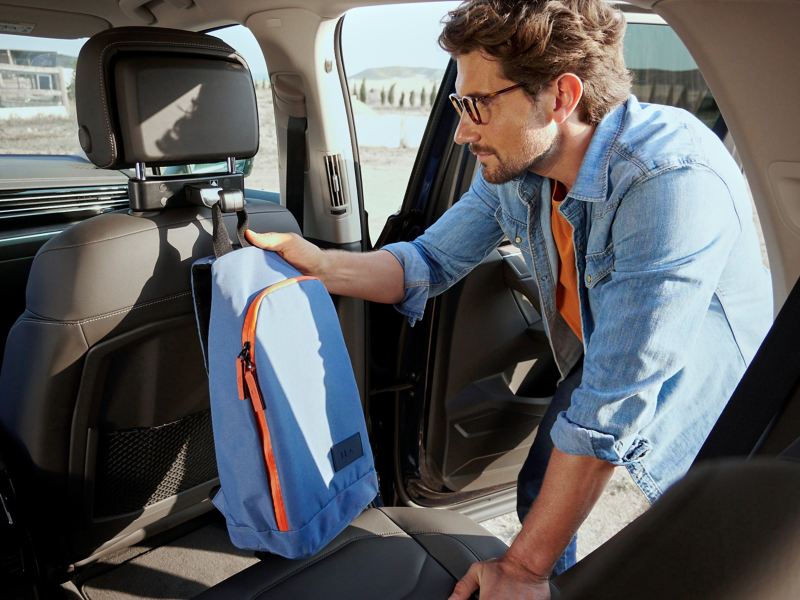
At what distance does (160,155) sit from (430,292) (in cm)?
72

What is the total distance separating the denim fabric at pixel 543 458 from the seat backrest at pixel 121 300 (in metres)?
0.81

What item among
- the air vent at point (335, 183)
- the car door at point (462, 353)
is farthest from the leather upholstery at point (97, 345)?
the car door at point (462, 353)

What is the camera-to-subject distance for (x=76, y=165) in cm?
271

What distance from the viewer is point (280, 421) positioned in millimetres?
1312

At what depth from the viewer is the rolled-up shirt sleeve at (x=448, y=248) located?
5.82 feet

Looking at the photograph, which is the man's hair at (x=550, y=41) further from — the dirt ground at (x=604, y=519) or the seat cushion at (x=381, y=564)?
the dirt ground at (x=604, y=519)

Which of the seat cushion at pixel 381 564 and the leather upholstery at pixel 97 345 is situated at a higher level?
the leather upholstery at pixel 97 345

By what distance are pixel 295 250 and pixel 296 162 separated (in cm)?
65

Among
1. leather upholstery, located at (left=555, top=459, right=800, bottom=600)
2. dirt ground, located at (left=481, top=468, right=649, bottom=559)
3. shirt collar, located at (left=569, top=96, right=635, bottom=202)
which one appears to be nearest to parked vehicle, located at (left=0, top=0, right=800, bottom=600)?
leather upholstery, located at (left=555, top=459, right=800, bottom=600)

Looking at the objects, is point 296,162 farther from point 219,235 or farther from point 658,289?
point 658,289

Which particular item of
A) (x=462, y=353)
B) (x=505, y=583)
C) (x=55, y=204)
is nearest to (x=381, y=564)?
(x=505, y=583)

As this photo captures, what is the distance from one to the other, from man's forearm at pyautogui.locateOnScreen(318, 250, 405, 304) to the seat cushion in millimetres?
525

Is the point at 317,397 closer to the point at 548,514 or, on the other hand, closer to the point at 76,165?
the point at 548,514

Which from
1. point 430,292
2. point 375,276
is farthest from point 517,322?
point 375,276
